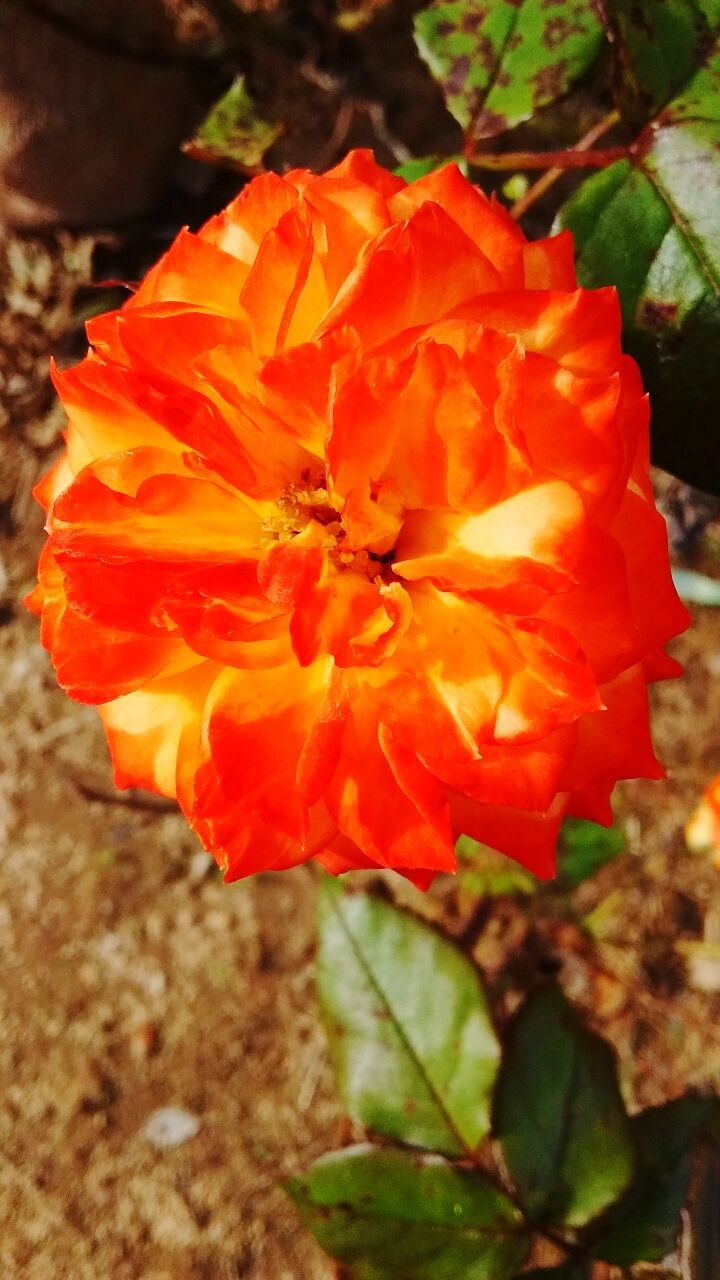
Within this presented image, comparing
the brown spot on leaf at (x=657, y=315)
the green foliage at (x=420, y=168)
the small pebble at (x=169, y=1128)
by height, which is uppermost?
the brown spot on leaf at (x=657, y=315)

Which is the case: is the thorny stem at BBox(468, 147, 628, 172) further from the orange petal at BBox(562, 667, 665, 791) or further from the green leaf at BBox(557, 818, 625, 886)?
the green leaf at BBox(557, 818, 625, 886)

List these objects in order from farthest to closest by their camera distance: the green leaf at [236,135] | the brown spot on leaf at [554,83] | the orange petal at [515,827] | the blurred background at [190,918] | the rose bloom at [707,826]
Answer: the blurred background at [190,918]
the rose bloom at [707,826]
the green leaf at [236,135]
the brown spot on leaf at [554,83]
the orange petal at [515,827]

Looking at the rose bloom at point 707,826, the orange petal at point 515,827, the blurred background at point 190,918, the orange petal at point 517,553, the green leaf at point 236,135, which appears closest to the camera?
the orange petal at point 517,553

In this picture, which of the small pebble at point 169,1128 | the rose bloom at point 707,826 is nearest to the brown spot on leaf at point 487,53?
the rose bloom at point 707,826

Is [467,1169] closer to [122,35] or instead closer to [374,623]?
[374,623]

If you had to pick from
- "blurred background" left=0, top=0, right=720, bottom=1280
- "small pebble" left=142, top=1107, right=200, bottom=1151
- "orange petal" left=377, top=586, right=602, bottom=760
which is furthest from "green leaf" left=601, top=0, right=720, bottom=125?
"small pebble" left=142, top=1107, right=200, bottom=1151

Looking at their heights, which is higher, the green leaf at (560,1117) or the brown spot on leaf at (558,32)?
the brown spot on leaf at (558,32)

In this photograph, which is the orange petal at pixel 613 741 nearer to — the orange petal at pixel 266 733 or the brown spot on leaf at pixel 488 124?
the orange petal at pixel 266 733
